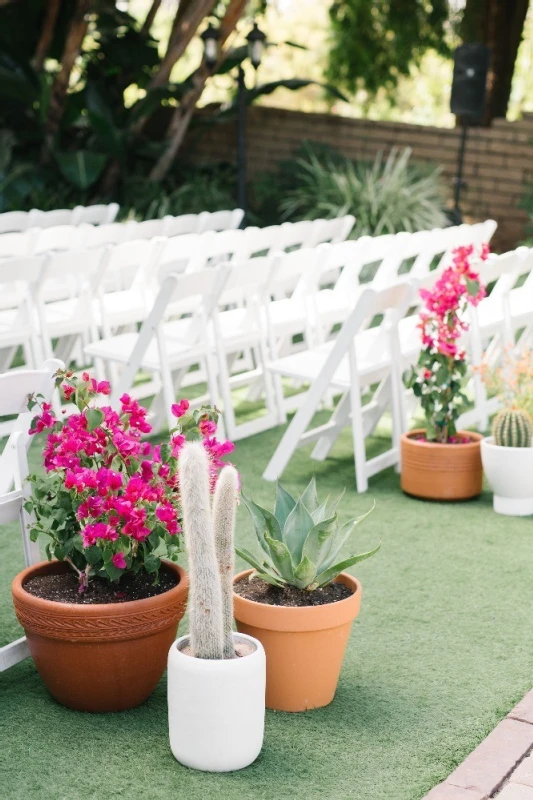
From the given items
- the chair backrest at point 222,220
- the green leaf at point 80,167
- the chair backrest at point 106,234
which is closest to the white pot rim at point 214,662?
the chair backrest at point 106,234

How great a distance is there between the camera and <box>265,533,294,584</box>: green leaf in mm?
2906

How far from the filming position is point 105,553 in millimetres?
2766

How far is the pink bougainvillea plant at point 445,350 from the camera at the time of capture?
15.6 feet

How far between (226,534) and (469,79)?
10835mm

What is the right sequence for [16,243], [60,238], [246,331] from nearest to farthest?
[246,331] < [16,243] < [60,238]

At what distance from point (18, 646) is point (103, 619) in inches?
16.8

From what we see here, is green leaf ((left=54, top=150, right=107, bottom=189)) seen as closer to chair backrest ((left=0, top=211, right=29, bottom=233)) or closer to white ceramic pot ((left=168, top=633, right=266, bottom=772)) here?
chair backrest ((left=0, top=211, right=29, bottom=233))

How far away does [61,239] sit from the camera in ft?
22.2

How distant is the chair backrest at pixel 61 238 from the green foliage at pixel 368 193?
4991 mm

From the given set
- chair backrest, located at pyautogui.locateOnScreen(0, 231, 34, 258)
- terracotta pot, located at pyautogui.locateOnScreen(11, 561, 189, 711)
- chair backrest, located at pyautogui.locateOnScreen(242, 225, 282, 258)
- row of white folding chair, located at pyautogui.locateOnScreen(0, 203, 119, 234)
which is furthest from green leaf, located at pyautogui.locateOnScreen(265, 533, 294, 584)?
row of white folding chair, located at pyautogui.locateOnScreen(0, 203, 119, 234)

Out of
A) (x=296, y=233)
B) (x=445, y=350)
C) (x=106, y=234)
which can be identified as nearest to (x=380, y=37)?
(x=296, y=233)

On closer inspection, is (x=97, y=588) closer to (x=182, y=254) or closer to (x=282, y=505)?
(x=282, y=505)

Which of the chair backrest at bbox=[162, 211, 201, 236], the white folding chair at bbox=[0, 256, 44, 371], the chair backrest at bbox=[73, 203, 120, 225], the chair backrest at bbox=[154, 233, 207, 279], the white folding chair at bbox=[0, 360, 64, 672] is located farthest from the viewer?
the chair backrest at bbox=[73, 203, 120, 225]

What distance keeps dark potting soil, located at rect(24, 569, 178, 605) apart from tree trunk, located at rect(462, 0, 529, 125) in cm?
1230
